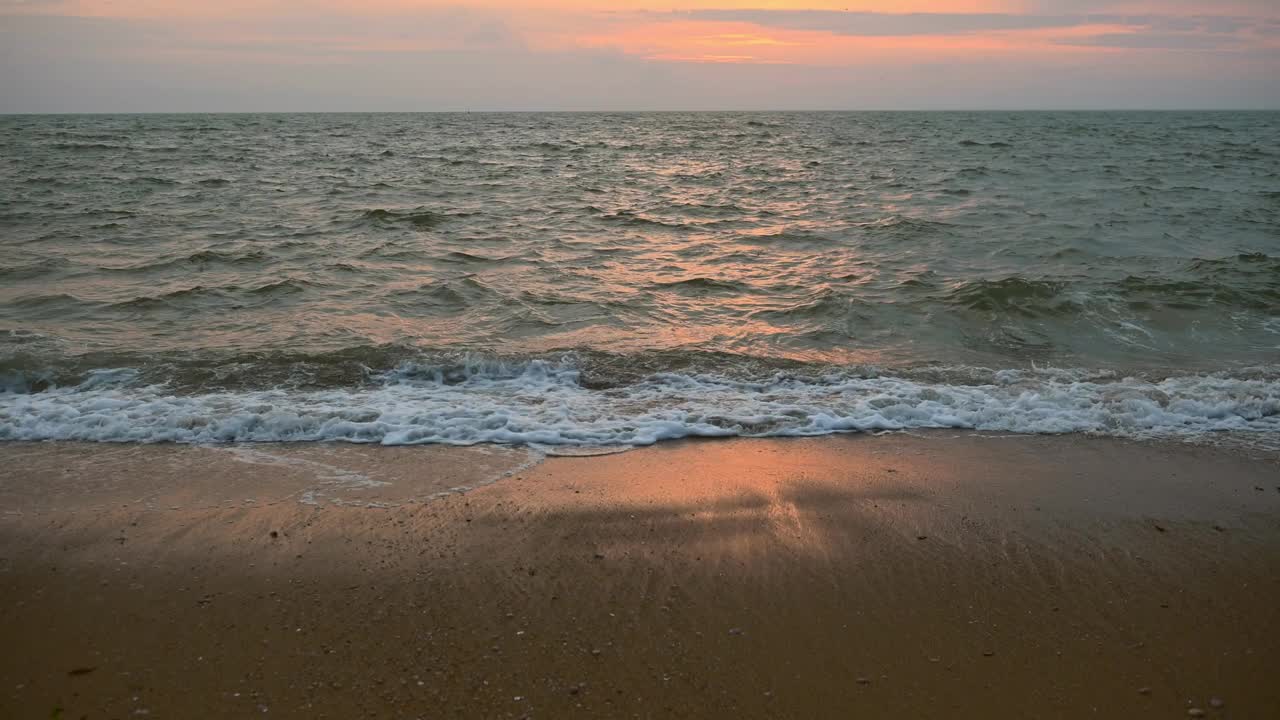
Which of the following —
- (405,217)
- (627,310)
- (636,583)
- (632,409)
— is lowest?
(636,583)

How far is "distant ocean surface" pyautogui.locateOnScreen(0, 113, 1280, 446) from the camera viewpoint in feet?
20.0

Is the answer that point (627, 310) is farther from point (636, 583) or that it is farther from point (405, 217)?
point (405, 217)

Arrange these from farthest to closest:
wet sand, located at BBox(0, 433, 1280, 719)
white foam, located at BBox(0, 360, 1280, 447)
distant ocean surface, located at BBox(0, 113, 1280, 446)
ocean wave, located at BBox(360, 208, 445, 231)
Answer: ocean wave, located at BBox(360, 208, 445, 231) < distant ocean surface, located at BBox(0, 113, 1280, 446) < white foam, located at BBox(0, 360, 1280, 447) < wet sand, located at BBox(0, 433, 1280, 719)

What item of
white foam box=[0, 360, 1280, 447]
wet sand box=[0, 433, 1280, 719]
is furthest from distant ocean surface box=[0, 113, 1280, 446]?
wet sand box=[0, 433, 1280, 719]

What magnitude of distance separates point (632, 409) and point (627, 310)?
3347 mm

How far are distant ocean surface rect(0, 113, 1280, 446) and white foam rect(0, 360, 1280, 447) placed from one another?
0.11 feet

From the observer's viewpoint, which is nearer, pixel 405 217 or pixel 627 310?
pixel 627 310

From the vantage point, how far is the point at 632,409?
6258mm

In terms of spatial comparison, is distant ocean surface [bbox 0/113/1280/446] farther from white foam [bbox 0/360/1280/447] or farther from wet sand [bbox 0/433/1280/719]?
Answer: wet sand [bbox 0/433/1280/719]

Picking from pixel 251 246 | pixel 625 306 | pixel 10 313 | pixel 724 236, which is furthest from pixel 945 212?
pixel 10 313

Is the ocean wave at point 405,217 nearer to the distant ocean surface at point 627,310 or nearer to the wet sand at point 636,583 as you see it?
the distant ocean surface at point 627,310

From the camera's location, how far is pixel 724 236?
14445 mm

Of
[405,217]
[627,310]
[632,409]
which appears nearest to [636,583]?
[632,409]

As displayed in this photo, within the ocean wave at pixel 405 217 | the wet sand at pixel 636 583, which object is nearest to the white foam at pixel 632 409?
the wet sand at pixel 636 583
